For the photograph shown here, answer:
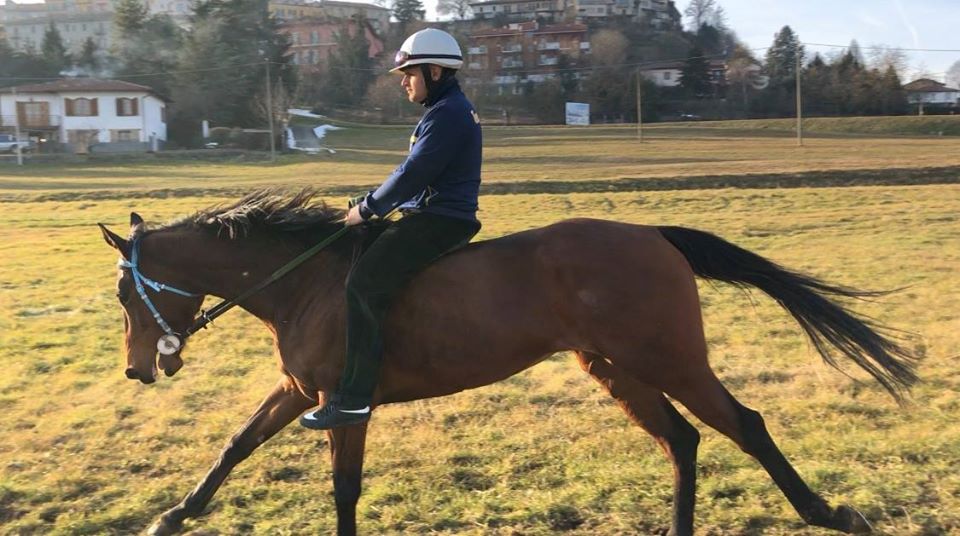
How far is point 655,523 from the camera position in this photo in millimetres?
4473

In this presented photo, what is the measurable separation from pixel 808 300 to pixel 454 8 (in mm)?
141995

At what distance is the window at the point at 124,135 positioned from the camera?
62.9 metres

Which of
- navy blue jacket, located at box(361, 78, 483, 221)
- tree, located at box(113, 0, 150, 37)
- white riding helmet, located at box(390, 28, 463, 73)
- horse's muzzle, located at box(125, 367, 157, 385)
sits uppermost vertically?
tree, located at box(113, 0, 150, 37)

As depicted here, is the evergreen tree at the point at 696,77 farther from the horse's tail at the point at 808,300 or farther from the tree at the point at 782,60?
the horse's tail at the point at 808,300

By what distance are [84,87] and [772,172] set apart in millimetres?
55394

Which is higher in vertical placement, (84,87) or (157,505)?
(84,87)

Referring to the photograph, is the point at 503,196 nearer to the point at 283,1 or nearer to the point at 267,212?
the point at 267,212

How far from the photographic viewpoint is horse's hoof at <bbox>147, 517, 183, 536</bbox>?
4461 millimetres

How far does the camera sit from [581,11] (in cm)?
14150

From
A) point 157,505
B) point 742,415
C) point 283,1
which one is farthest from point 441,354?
point 283,1

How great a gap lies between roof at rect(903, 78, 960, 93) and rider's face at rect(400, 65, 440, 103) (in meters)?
91.0

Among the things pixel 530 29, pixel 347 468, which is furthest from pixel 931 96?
pixel 347 468

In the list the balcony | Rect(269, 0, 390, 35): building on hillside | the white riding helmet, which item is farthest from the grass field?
Rect(269, 0, 390, 35): building on hillside

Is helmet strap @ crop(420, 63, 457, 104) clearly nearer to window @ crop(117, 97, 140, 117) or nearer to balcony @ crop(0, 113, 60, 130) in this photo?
window @ crop(117, 97, 140, 117)
